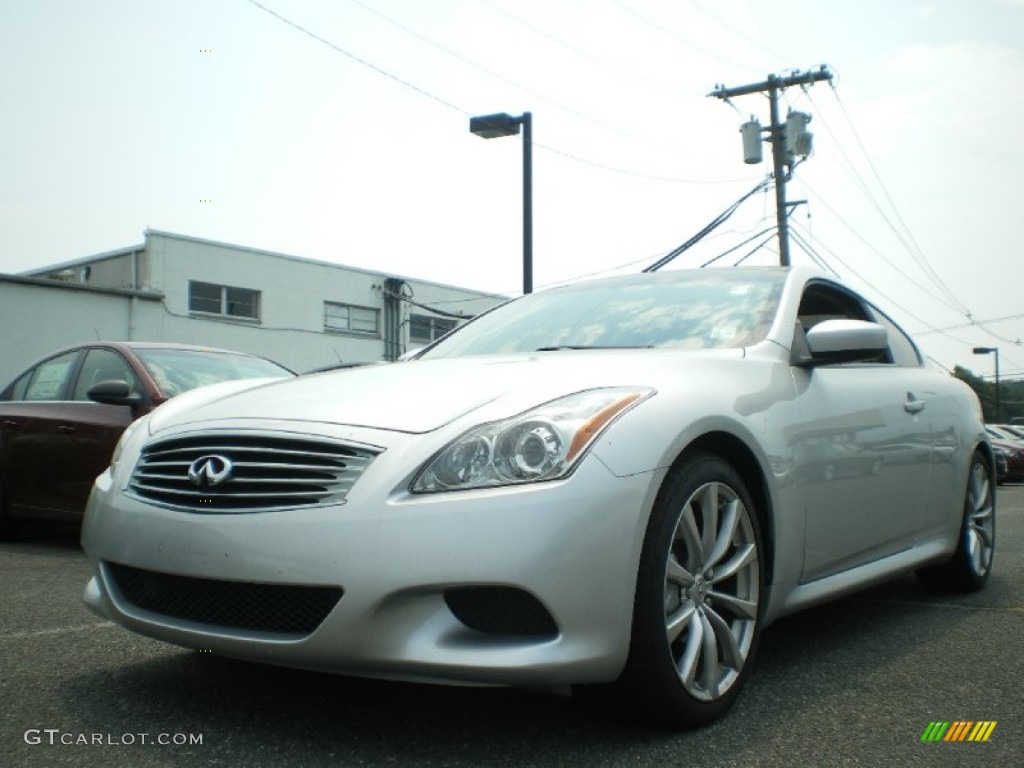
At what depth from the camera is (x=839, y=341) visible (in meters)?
3.45

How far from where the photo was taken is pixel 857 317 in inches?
181

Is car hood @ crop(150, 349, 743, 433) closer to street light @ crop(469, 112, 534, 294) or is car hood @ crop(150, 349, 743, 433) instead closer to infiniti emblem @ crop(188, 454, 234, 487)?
infiniti emblem @ crop(188, 454, 234, 487)

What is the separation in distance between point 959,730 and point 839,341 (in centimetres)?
125

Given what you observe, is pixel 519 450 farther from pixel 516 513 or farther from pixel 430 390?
pixel 430 390

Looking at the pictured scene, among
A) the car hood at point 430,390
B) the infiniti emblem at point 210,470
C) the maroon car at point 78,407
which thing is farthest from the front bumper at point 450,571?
the maroon car at point 78,407

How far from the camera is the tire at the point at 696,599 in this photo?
256 centimetres

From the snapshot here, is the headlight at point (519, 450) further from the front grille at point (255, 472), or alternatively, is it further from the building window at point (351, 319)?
the building window at point (351, 319)

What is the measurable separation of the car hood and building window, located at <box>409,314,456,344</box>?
83.5 ft

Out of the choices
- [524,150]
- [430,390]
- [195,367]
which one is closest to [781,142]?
[524,150]

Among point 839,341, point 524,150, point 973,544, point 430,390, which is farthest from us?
point 524,150

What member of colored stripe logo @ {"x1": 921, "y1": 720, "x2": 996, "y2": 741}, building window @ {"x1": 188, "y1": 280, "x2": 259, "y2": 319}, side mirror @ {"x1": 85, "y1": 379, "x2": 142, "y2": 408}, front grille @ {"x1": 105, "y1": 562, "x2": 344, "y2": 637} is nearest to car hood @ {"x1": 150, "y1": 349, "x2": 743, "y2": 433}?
front grille @ {"x1": 105, "y1": 562, "x2": 344, "y2": 637}

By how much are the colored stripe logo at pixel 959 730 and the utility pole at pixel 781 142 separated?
19.8 metres

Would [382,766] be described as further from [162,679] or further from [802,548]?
[802,548]

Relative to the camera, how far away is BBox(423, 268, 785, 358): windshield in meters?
3.60
